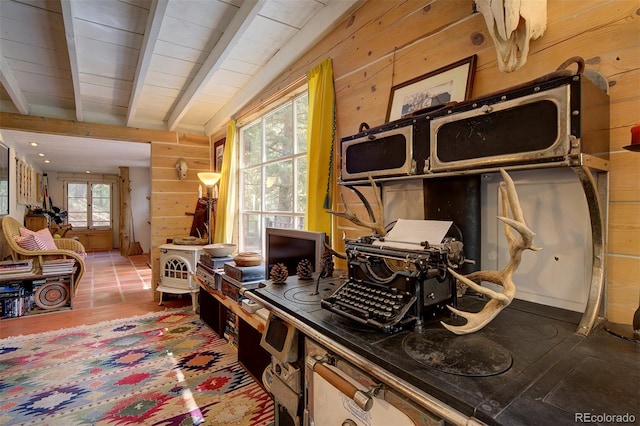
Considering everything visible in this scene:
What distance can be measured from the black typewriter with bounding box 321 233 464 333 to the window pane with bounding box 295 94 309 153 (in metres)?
1.63

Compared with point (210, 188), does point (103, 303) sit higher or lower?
lower

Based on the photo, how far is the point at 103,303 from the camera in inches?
153

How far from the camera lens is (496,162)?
0.92m

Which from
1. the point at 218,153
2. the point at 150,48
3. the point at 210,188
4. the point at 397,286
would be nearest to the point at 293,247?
the point at 397,286

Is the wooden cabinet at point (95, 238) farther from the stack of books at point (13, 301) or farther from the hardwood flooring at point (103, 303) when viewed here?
the stack of books at point (13, 301)

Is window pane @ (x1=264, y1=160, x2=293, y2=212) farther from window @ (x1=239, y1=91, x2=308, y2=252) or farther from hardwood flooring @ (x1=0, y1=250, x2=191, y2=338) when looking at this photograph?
hardwood flooring @ (x1=0, y1=250, x2=191, y2=338)

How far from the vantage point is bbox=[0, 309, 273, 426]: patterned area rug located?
5.85 ft

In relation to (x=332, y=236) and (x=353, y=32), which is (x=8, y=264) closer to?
(x=332, y=236)

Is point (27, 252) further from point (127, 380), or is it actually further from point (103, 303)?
point (127, 380)

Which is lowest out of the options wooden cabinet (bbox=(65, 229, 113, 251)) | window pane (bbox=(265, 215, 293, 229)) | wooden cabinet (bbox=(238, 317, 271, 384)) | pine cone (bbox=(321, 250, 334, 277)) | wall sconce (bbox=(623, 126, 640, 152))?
wooden cabinet (bbox=(238, 317, 271, 384))

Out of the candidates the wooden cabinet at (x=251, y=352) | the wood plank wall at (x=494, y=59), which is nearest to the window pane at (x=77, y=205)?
the wooden cabinet at (x=251, y=352)

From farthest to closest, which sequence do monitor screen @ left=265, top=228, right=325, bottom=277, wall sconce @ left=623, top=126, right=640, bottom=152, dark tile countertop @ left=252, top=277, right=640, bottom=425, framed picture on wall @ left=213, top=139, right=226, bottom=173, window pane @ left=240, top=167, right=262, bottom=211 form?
framed picture on wall @ left=213, top=139, right=226, bottom=173 < window pane @ left=240, top=167, right=262, bottom=211 < monitor screen @ left=265, top=228, right=325, bottom=277 < wall sconce @ left=623, top=126, right=640, bottom=152 < dark tile countertop @ left=252, top=277, right=640, bottom=425

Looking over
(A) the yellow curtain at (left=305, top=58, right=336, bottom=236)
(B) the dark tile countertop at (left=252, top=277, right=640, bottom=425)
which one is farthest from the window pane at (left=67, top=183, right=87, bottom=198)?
(B) the dark tile countertop at (left=252, top=277, right=640, bottom=425)

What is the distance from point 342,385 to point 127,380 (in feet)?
6.34
